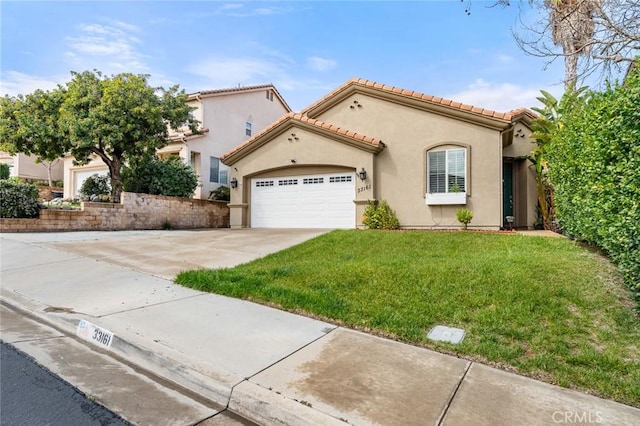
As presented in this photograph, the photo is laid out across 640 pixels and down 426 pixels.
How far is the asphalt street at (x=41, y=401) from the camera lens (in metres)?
2.75

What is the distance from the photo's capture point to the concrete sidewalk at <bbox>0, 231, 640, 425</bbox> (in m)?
2.84

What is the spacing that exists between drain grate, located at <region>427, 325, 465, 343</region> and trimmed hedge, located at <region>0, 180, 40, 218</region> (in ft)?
49.1

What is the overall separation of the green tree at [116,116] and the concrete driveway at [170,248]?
400cm

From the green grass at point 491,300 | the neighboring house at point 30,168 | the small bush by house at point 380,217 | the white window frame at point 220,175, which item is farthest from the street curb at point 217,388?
the neighboring house at point 30,168

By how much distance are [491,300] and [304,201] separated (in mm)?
10329

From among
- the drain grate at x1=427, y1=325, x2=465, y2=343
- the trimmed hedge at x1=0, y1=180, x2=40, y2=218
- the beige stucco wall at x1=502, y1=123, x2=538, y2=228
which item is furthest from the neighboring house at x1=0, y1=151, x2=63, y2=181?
the drain grate at x1=427, y1=325, x2=465, y2=343

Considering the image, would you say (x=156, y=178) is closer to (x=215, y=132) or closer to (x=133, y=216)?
(x=133, y=216)

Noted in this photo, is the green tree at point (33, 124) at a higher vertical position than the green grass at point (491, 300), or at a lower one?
higher

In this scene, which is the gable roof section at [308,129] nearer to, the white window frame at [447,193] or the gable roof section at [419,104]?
the gable roof section at [419,104]

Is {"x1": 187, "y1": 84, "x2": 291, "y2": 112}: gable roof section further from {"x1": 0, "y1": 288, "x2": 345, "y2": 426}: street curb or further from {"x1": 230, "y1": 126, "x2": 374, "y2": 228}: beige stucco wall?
{"x1": 0, "y1": 288, "x2": 345, "y2": 426}: street curb

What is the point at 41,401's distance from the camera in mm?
2994

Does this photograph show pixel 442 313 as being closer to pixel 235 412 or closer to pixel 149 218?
pixel 235 412

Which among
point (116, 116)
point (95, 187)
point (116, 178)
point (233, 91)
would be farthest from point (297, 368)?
point (233, 91)

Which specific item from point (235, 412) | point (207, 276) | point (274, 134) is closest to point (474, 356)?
point (235, 412)
